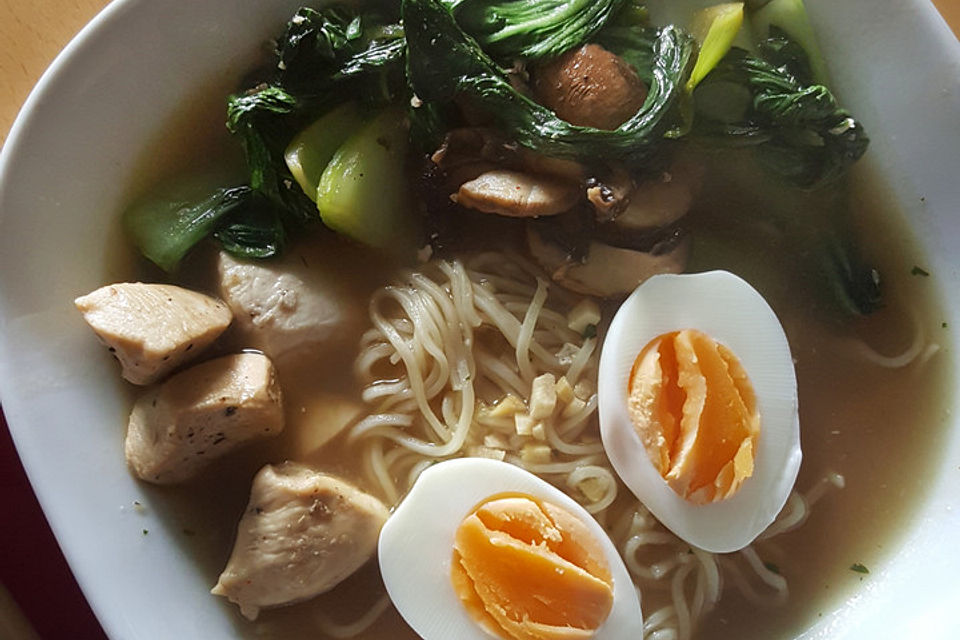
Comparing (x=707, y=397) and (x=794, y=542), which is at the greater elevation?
(x=707, y=397)

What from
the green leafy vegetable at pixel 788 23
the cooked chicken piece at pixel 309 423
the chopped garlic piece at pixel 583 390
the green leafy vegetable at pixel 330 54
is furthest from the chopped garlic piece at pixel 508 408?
the green leafy vegetable at pixel 788 23

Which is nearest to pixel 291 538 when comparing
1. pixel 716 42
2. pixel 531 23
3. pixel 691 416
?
pixel 691 416

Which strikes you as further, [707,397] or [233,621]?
[233,621]

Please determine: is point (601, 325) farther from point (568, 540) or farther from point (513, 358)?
point (568, 540)

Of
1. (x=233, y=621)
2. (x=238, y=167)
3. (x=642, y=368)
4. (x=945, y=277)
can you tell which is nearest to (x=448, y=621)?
(x=233, y=621)

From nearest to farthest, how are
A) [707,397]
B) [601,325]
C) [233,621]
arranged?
[707,397], [233,621], [601,325]

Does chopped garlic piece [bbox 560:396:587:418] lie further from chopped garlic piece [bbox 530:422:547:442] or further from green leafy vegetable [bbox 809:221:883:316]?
green leafy vegetable [bbox 809:221:883:316]

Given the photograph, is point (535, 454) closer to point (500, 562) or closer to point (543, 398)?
point (543, 398)
